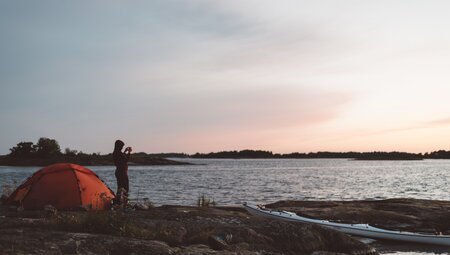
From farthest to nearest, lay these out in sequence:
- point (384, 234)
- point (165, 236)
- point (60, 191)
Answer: point (60, 191) < point (384, 234) < point (165, 236)

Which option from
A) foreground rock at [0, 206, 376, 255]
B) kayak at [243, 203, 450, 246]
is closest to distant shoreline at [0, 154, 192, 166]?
kayak at [243, 203, 450, 246]

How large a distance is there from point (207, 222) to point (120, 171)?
545 cm

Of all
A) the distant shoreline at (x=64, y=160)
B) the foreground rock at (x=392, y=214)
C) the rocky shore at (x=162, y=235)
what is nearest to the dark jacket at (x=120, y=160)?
the rocky shore at (x=162, y=235)

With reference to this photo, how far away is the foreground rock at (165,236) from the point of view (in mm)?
9562

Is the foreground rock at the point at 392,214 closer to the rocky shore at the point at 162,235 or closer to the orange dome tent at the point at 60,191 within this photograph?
the rocky shore at the point at 162,235

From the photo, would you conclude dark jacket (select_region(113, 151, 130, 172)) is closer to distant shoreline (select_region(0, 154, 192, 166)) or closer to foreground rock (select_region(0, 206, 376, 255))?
foreground rock (select_region(0, 206, 376, 255))

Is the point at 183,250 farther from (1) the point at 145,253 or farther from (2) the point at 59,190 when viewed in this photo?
(2) the point at 59,190

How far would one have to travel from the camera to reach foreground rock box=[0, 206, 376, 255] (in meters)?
9.56

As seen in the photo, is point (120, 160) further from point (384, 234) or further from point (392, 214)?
point (392, 214)

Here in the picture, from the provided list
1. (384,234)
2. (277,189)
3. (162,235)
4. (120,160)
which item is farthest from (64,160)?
(162,235)

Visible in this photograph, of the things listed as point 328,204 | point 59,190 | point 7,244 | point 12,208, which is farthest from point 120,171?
point 328,204

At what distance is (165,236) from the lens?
10.9 metres

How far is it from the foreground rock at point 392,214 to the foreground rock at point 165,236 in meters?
5.74

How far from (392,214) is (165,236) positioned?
37.8ft
